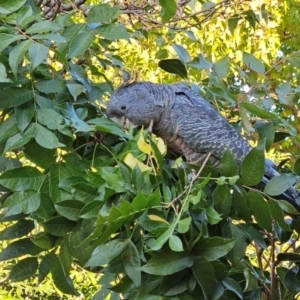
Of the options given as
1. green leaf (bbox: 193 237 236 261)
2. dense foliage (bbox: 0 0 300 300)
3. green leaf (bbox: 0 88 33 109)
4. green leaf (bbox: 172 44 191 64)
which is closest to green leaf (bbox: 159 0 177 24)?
dense foliage (bbox: 0 0 300 300)

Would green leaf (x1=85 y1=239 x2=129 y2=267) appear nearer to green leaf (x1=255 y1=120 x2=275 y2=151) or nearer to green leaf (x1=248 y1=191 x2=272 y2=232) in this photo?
green leaf (x1=248 y1=191 x2=272 y2=232)

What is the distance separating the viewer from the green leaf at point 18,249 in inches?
26.0

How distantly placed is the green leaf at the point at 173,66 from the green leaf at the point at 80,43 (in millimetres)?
153

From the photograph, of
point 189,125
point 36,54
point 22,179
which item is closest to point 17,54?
point 36,54

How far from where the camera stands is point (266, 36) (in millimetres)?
1912

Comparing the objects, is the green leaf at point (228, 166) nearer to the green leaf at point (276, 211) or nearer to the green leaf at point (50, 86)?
the green leaf at point (276, 211)

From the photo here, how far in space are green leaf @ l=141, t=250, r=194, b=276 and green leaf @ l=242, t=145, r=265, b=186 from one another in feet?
0.41

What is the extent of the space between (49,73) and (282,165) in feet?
1.20

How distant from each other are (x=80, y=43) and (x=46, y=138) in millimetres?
115

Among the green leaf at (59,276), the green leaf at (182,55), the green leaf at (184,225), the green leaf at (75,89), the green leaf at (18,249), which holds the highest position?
the green leaf at (75,89)

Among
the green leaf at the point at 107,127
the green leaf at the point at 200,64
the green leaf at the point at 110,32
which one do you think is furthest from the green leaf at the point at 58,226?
the green leaf at the point at 200,64

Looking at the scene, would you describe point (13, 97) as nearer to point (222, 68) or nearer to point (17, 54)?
point (17, 54)

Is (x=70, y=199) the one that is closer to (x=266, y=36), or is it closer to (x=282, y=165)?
(x=282, y=165)

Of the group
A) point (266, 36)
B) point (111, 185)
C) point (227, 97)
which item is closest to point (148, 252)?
point (111, 185)
